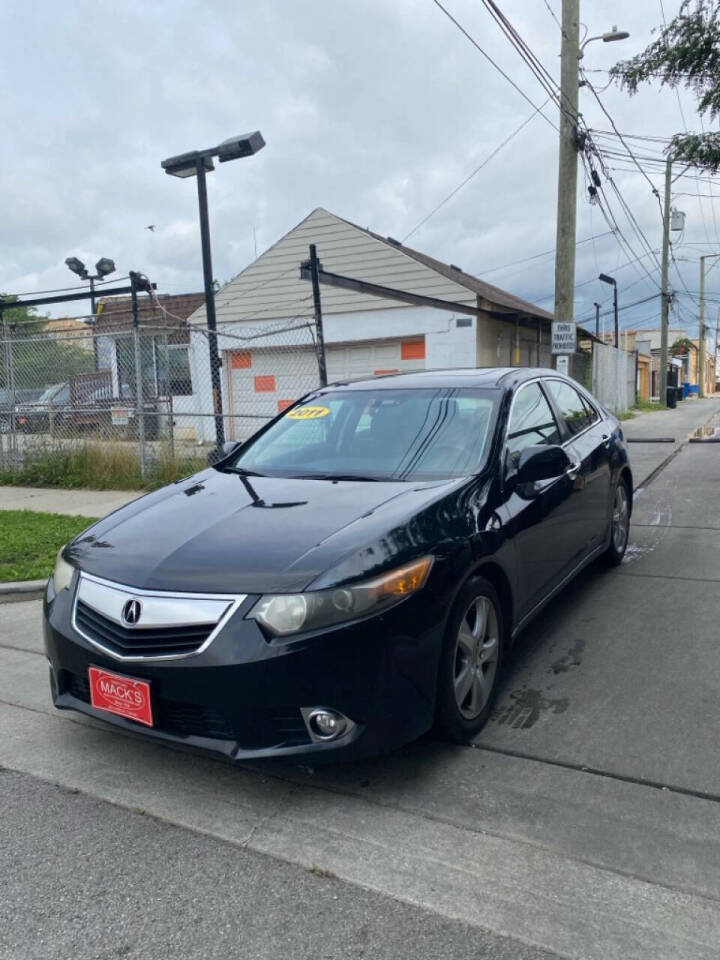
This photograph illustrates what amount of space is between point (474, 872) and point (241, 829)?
2.73 ft

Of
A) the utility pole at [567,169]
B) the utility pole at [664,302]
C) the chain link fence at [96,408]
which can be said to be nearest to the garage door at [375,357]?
the chain link fence at [96,408]

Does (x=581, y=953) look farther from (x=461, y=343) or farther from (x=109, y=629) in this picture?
(x=461, y=343)

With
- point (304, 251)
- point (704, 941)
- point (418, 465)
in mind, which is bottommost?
point (704, 941)

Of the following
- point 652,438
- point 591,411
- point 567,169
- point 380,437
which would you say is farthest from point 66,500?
point 652,438

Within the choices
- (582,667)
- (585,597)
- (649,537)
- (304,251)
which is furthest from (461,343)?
(582,667)

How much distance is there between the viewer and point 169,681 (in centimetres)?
270

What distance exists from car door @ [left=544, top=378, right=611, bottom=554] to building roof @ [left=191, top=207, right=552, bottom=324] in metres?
11.5

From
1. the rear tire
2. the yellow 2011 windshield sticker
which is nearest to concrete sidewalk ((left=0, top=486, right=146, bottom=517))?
the yellow 2011 windshield sticker

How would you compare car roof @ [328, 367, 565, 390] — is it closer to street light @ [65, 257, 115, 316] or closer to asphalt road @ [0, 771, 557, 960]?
asphalt road @ [0, 771, 557, 960]

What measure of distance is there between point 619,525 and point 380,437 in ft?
8.88

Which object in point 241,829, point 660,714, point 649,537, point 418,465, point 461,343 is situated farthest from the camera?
point 461,343

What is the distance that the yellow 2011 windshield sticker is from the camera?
4.62 meters

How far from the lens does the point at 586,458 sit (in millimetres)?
4953

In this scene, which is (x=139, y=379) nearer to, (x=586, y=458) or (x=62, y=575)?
(x=586, y=458)
